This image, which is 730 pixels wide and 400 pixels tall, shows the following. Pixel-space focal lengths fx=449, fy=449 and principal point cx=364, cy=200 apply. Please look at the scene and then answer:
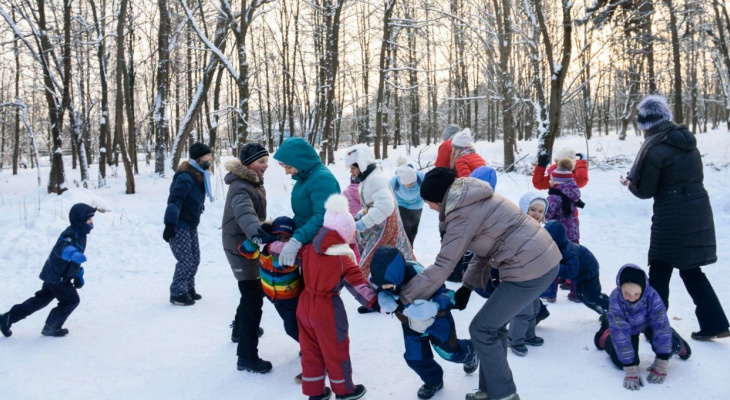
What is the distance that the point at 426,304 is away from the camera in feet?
8.69

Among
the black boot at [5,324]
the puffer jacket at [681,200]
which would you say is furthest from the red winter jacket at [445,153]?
the black boot at [5,324]

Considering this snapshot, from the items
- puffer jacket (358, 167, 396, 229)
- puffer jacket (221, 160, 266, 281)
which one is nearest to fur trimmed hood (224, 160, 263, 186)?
puffer jacket (221, 160, 266, 281)

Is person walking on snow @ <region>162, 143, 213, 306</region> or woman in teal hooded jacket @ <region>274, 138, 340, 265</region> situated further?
person walking on snow @ <region>162, 143, 213, 306</region>

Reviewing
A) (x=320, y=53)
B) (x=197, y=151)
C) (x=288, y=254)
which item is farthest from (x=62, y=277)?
(x=320, y=53)

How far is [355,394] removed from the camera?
3.05m

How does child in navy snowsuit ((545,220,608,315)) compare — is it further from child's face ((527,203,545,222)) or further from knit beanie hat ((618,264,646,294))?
knit beanie hat ((618,264,646,294))

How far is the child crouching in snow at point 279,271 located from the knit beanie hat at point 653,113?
2989mm

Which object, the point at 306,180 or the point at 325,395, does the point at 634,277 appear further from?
the point at 306,180

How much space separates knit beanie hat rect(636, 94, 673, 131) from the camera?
11.9ft

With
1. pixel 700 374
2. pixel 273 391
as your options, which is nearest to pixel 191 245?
pixel 273 391

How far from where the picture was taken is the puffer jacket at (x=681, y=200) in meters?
3.53

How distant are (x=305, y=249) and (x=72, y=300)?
2706mm

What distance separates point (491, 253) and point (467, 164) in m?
2.56

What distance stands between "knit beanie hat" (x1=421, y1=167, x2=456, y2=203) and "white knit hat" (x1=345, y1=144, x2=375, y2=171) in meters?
1.78
